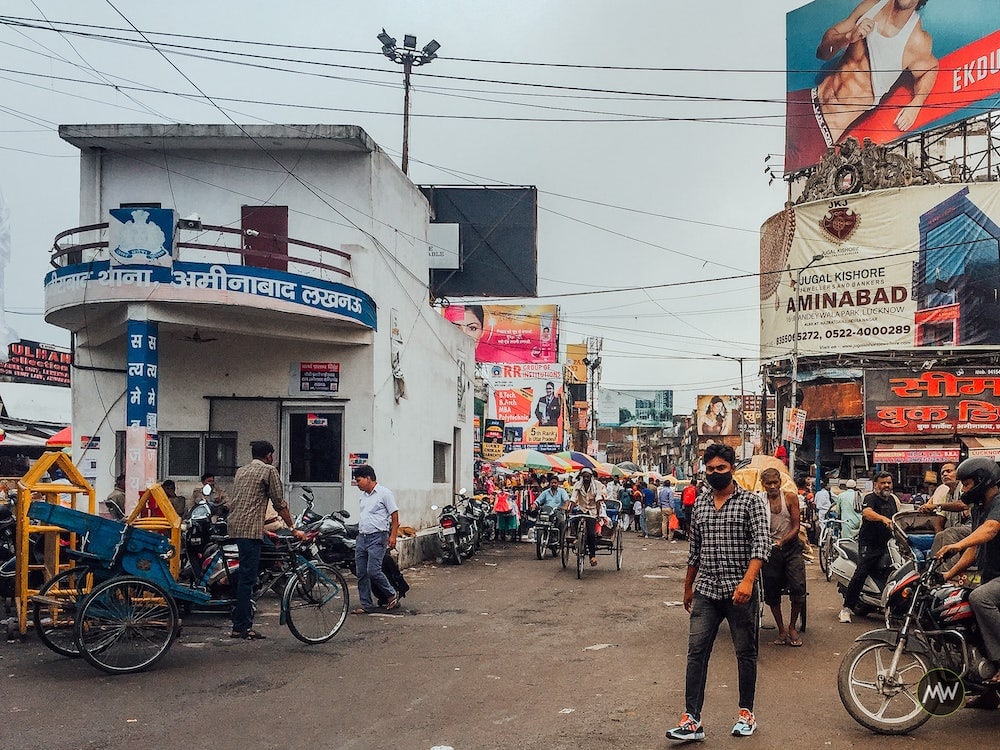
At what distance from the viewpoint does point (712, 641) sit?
6.28 m

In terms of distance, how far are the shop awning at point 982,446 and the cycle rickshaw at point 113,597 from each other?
25.6m

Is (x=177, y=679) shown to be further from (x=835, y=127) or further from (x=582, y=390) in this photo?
(x=582, y=390)

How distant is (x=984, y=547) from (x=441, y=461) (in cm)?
1793

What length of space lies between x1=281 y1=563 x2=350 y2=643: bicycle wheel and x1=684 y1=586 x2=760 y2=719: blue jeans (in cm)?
Result: 455

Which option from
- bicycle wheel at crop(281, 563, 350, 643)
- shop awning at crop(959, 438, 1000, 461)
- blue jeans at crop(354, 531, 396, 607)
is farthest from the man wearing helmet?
shop awning at crop(959, 438, 1000, 461)

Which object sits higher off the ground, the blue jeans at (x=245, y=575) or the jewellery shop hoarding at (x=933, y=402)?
the jewellery shop hoarding at (x=933, y=402)

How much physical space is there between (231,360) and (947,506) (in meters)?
12.3

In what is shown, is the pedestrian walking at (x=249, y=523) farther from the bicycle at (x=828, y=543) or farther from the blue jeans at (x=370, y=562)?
the bicycle at (x=828, y=543)

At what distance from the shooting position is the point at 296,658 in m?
9.10

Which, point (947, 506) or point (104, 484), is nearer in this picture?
point (947, 506)

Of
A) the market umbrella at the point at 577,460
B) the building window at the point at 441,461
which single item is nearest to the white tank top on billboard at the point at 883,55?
the market umbrella at the point at 577,460

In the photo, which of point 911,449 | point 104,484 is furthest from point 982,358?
point 104,484

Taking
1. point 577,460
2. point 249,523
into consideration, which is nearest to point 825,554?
point 249,523

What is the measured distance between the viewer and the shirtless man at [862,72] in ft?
110
